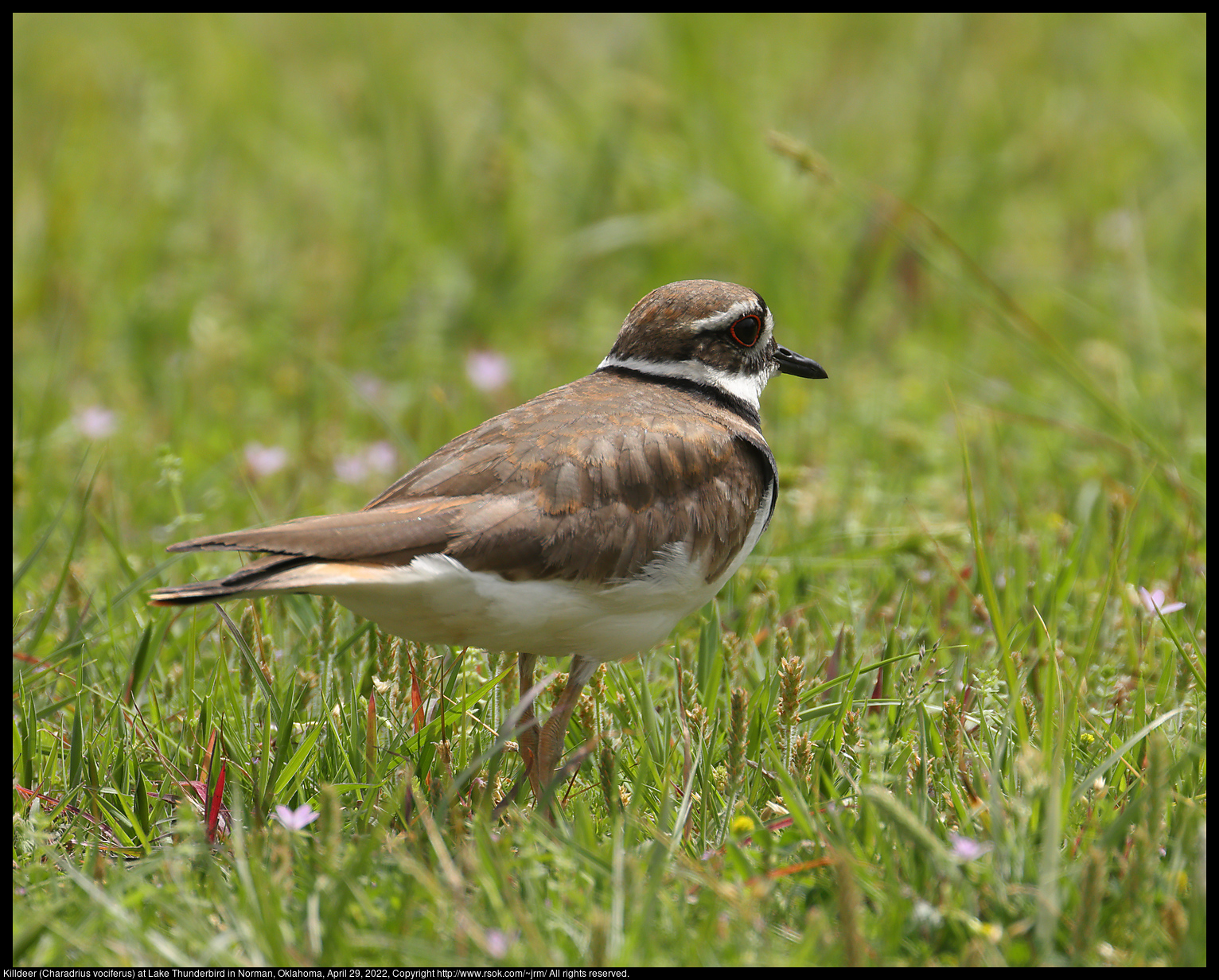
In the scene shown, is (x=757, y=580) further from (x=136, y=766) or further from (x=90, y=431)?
(x=90, y=431)

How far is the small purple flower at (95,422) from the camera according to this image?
6.00 meters

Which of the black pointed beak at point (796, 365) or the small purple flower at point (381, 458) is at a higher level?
the black pointed beak at point (796, 365)

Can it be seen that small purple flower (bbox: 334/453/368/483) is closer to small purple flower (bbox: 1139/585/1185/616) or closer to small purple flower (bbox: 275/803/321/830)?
small purple flower (bbox: 275/803/321/830)

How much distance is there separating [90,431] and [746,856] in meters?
4.58

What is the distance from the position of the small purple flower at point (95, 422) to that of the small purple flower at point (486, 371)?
1.88m

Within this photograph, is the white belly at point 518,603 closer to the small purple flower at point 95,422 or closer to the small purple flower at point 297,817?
the small purple flower at point 297,817

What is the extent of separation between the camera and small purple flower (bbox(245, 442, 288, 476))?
224 inches


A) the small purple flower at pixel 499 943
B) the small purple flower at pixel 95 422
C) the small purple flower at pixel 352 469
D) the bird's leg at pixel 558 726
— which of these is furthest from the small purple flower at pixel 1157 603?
the small purple flower at pixel 95 422

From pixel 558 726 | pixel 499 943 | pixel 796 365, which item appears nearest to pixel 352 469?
pixel 796 365

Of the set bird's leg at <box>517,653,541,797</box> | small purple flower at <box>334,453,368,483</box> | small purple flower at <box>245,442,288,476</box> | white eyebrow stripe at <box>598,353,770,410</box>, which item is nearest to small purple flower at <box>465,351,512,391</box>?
small purple flower at <box>334,453,368,483</box>

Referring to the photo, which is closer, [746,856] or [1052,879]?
[1052,879]

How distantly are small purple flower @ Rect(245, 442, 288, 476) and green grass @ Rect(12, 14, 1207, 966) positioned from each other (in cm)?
10
